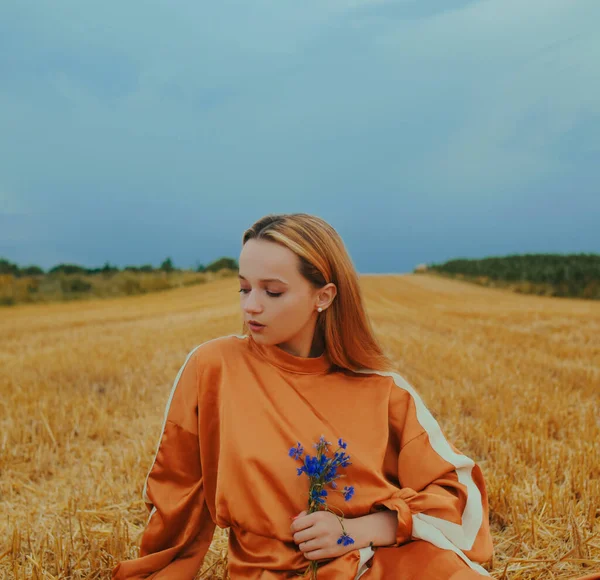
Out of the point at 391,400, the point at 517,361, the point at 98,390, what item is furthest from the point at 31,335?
the point at 391,400

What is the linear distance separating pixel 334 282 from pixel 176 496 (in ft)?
3.29

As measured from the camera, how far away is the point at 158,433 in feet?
13.9

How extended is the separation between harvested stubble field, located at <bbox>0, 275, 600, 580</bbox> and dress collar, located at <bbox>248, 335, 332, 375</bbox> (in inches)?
39.0

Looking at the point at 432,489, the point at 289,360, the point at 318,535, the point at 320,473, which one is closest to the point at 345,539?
the point at 318,535

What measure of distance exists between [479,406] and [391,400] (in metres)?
2.93

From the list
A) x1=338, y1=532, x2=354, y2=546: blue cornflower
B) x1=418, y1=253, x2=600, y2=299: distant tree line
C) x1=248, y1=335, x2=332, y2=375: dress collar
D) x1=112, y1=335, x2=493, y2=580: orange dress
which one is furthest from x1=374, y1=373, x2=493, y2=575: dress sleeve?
x1=418, y1=253, x2=600, y2=299: distant tree line

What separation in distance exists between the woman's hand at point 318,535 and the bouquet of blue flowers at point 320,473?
0.02 m

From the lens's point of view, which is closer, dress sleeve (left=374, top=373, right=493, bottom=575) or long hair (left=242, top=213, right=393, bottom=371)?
dress sleeve (left=374, top=373, right=493, bottom=575)

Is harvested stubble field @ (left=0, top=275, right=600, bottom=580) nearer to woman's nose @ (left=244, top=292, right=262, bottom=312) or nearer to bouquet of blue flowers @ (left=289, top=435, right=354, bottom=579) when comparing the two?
bouquet of blue flowers @ (left=289, top=435, right=354, bottom=579)

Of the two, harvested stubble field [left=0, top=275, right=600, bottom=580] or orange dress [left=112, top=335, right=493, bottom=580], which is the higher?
orange dress [left=112, top=335, right=493, bottom=580]

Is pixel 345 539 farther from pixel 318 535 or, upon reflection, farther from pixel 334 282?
pixel 334 282

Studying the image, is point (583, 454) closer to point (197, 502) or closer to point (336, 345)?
point (336, 345)

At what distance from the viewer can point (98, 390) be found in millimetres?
5789

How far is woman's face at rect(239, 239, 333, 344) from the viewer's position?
195cm
